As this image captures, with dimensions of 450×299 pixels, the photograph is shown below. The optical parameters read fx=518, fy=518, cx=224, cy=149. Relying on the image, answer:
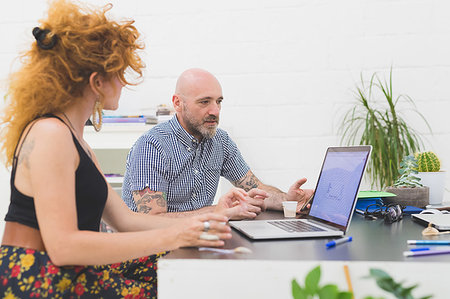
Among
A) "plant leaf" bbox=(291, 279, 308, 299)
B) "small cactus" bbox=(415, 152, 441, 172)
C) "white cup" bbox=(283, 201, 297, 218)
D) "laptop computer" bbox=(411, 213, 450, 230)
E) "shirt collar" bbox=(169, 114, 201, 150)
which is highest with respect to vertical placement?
"shirt collar" bbox=(169, 114, 201, 150)

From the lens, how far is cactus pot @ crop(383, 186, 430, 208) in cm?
198

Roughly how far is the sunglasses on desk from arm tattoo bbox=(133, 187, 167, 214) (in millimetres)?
877

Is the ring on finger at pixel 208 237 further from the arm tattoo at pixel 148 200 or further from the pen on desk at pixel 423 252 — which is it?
the arm tattoo at pixel 148 200

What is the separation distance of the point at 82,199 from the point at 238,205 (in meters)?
0.58

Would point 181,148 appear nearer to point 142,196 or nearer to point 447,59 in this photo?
point 142,196

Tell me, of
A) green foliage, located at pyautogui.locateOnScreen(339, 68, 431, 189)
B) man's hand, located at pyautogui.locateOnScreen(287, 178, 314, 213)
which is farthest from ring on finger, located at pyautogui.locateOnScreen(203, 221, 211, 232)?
green foliage, located at pyautogui.locateOnScreen(339, 68, 431, 189)

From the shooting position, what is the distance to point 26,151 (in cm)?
125

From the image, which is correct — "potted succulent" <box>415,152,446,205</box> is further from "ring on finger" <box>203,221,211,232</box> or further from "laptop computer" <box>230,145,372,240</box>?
"ring on finger" <box>203,221,211,232</box>

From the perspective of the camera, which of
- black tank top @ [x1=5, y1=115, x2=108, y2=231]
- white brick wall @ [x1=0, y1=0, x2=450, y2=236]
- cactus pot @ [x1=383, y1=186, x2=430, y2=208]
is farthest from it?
white brick wall @ [x1=0, y1=0, x2=450, y2=236]

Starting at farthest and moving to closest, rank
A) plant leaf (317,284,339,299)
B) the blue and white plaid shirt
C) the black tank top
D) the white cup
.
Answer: the blue and white plaid shirt, the white cup, the black tank top, plant leaf (317,284,339,299)

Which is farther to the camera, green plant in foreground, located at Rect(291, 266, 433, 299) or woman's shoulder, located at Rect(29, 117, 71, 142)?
woman's shoulder, located at Rect(29, 117, 71, 142)

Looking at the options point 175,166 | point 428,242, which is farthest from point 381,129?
point 428,242

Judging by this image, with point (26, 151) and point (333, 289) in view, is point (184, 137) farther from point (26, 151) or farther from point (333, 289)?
point (333, 289)

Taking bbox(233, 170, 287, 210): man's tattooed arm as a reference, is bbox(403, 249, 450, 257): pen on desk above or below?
above
